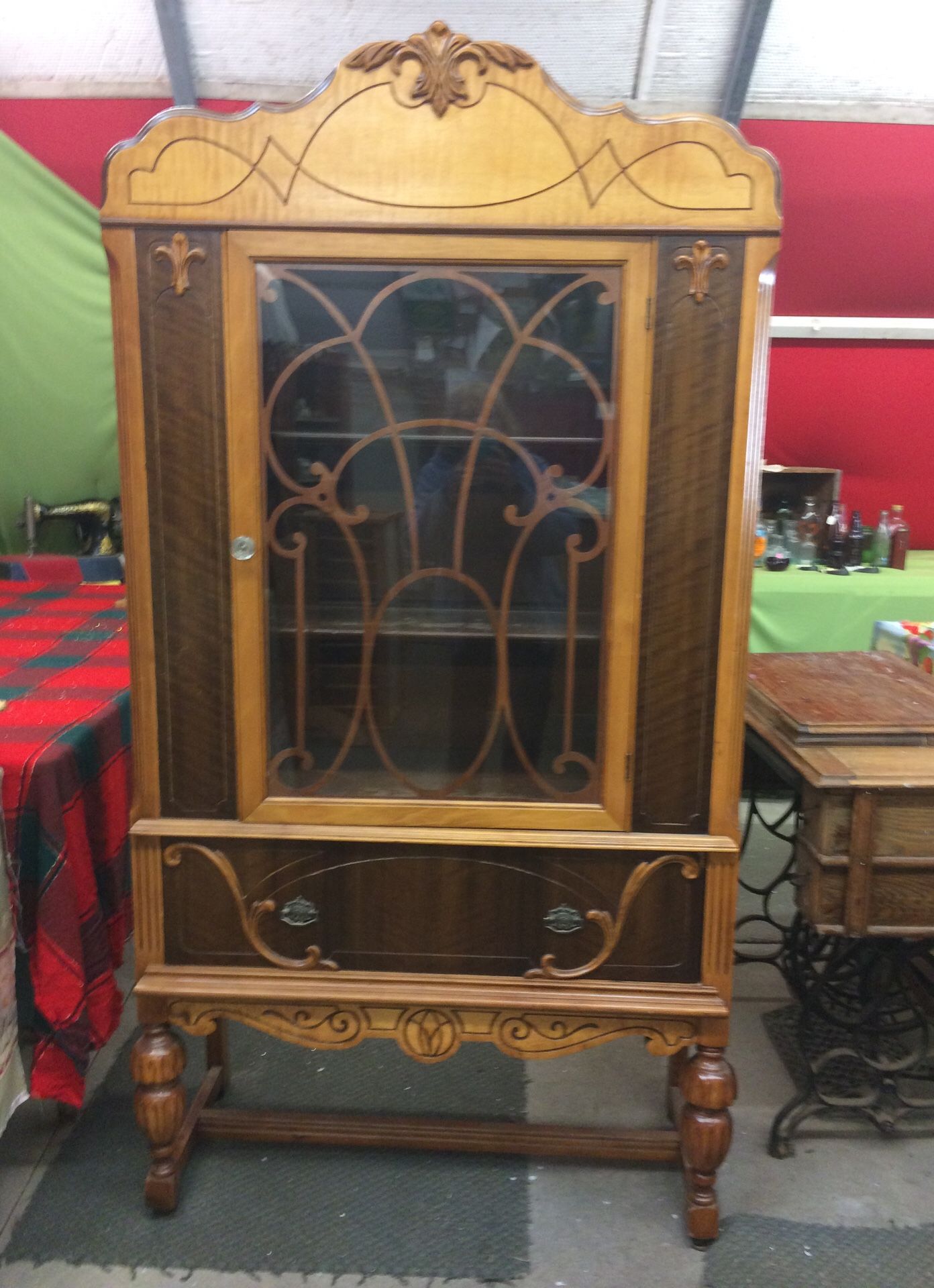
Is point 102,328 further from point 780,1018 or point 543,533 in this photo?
point 780,1018

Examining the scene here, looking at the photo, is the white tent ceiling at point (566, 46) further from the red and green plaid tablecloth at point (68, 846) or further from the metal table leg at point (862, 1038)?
the metal table leg at point (862, 1038)

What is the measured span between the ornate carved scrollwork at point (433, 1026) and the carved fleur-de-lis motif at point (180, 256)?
95 centimetres

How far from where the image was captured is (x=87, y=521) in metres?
3.25

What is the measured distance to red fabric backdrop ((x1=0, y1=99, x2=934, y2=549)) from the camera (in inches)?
131

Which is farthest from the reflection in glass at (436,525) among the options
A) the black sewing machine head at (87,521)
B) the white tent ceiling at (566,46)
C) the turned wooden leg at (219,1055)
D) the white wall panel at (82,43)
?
the white wall panel at (82,43)

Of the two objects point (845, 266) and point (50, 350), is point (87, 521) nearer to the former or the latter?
point (50, 350)

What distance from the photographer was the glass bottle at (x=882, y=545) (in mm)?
3230

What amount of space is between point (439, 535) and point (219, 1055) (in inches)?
41.0

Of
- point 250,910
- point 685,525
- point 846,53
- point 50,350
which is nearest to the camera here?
point 685,525

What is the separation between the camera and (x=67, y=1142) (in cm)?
160

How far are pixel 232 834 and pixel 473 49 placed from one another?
39.5 inches

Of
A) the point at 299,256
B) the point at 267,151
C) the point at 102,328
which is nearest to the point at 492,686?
the point at 299,256

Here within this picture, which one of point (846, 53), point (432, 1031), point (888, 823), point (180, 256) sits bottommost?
point (432, 1031)

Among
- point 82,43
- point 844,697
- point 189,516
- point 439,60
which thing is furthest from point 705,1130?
point 82,43
